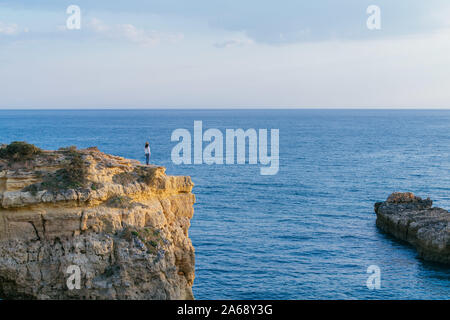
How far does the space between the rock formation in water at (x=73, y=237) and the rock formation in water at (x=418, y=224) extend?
2955cm

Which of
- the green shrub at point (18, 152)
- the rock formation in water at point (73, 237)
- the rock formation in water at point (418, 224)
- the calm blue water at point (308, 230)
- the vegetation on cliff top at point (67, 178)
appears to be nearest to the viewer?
the rock formation in water at point (73, 237)

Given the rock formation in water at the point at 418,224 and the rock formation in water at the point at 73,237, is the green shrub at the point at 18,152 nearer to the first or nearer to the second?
the rock formation in water at the point at 73,237

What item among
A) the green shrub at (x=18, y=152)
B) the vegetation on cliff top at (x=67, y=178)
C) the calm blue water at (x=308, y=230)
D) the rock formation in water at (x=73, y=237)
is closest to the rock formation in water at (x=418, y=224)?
the calm blue water at (x=308, y=230)

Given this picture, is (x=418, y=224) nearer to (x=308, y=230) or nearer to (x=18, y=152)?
(x=308, y=230)

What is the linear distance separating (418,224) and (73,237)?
38400mm

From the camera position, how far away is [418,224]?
52.2 metres

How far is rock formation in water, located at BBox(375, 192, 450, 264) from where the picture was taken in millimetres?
47347

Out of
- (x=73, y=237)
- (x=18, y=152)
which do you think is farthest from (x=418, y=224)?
(x=18, y=152)

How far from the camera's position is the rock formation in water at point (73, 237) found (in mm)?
24797

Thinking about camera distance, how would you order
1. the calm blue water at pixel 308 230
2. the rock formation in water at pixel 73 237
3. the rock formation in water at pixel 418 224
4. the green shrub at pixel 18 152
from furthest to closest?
the rock formation in water at pixel 418 224 → the calm blue water at pixel 308 230 → the green shrub at pixel 18 152 → the rock formation in water at pixel 73 237

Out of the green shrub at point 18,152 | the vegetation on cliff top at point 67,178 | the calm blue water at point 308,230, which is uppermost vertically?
the green shrub at point 18,152

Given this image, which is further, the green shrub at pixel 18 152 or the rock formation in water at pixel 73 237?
the green shrub at pixel 18 152

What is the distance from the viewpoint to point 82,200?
83.5ft

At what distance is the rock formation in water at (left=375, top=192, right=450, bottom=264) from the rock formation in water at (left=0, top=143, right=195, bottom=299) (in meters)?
29.6
